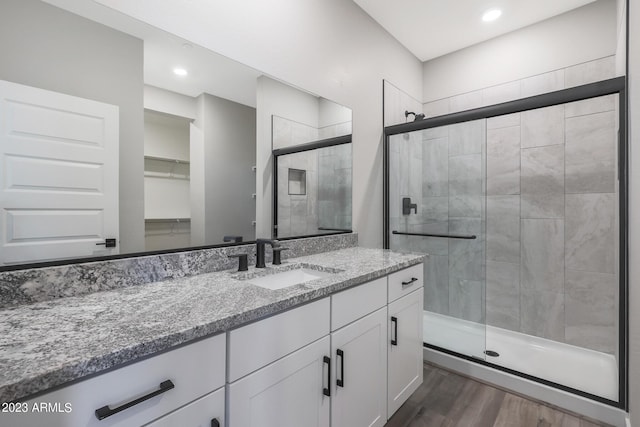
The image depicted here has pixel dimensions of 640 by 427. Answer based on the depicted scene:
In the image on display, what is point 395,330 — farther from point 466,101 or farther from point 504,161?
point 466,101

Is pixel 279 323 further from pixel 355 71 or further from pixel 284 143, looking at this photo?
pixel 355 71

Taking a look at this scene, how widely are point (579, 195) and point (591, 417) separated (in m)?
1.49

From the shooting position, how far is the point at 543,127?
2.43 m

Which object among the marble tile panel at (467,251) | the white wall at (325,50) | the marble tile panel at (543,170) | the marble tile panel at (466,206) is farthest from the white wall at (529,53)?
the marble tile panel at (467,251)

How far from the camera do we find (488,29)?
253cm

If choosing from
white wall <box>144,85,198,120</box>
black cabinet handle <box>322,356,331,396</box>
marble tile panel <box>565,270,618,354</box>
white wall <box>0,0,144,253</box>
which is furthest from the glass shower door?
white wall <box>0,0,144,253</box>

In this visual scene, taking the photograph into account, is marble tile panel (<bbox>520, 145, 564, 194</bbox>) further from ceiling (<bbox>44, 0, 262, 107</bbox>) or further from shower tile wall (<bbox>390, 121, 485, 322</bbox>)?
ceiling (<bbox>44, 0, 262, 107</bbox>)

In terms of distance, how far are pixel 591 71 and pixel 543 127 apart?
459mm

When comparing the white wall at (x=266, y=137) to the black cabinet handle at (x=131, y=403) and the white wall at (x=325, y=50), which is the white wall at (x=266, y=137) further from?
the black cabinet handle at (x=131, y=403)

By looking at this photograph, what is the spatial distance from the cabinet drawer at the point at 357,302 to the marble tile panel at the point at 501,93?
2166 mm

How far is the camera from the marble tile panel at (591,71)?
2.17m

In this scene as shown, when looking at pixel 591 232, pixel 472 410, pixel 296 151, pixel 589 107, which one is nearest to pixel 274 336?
pixel 296 151

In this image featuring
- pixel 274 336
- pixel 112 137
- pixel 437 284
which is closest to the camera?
pixel 274 336

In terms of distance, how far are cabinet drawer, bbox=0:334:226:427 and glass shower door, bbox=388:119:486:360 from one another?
2021mm
